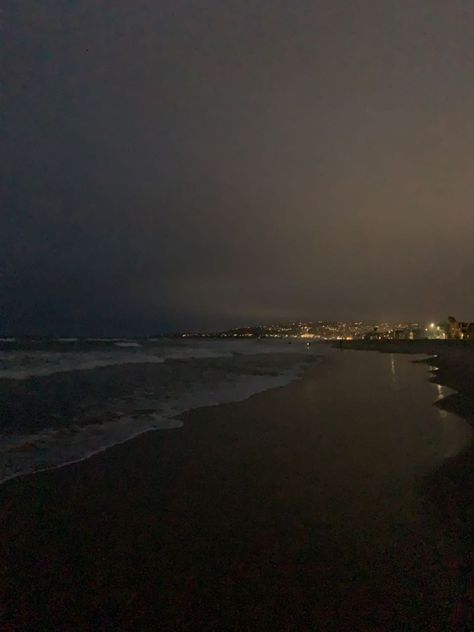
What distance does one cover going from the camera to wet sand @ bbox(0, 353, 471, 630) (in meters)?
3.05

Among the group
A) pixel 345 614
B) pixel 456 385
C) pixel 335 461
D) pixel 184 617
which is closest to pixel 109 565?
pixel 184 617

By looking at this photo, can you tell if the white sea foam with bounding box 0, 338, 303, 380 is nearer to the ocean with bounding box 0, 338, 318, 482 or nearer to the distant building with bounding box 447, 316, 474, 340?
the ocean with bounding box 0, 338, 318, 482

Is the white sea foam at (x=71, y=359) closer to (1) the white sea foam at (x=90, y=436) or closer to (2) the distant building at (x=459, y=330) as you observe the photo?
(1) the white sea foam at (x=90, y=436)

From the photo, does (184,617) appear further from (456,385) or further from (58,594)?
(456,385)

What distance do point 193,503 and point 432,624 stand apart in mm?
2939

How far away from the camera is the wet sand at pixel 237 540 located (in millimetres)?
3049

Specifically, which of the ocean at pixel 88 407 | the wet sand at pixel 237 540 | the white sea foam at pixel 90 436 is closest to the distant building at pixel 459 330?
the ocean at pixel 88 407

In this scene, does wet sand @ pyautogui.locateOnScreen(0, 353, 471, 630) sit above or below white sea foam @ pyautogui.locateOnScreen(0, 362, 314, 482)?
above

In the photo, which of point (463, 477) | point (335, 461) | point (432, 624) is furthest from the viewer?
point (335, 461)

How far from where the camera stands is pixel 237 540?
4.10 metres

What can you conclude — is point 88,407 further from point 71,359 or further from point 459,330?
point 459,330

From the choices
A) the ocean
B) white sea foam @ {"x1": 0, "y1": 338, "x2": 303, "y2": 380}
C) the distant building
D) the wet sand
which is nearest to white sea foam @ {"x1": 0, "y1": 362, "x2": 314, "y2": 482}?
the ocean

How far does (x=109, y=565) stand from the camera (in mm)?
3646

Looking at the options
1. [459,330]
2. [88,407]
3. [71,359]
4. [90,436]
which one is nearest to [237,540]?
[90,436]
